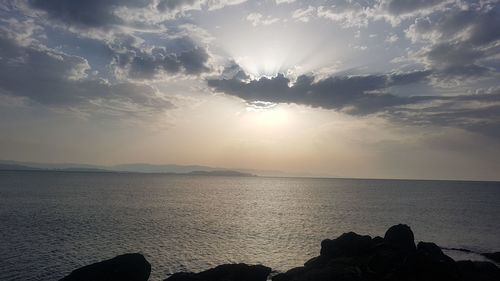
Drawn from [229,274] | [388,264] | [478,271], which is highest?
[388,264]

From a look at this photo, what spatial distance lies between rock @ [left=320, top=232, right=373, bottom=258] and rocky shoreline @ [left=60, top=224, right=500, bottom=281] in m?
0.11

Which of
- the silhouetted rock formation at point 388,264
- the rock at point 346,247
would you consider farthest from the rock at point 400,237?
the rock at point 346,247

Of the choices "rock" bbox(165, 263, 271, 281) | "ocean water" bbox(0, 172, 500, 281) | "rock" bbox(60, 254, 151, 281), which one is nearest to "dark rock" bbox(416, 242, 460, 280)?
"rock" bbox(165, 263, 271, 281)

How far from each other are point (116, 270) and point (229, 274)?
989cm

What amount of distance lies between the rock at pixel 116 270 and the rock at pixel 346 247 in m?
18.9

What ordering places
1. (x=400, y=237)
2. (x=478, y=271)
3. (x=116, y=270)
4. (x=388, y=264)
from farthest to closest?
(x=400, y=237) < (x=478, y=271) < (x=388, y=264) < (x=116, y=270)

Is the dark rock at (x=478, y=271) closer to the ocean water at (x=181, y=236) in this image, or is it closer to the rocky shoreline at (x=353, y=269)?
the rocky shoreline at (x=353, y=269)

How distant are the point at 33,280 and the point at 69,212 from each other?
194 ft

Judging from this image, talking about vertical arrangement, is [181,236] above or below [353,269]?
below

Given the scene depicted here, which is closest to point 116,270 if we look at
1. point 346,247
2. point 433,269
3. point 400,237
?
point 346,247

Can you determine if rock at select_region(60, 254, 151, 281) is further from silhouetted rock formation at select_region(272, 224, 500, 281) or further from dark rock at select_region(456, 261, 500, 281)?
dark rock at select_region(456, 261, 500, 281)

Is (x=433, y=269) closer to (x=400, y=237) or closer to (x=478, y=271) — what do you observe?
(x=478, y=271)

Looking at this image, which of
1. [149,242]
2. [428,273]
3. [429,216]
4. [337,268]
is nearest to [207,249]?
[149,242]

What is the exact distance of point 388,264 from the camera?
116 ft
